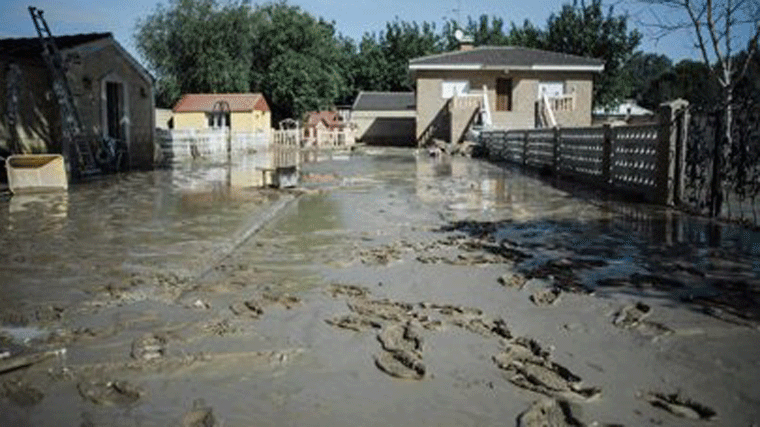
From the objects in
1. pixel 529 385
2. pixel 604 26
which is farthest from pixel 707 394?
pixel 604 26

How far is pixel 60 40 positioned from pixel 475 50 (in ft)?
99.2

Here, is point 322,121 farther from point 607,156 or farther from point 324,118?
point 607,156

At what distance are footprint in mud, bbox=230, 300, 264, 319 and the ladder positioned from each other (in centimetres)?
1614

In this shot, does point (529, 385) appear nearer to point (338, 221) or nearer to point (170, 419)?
point (170, 419)

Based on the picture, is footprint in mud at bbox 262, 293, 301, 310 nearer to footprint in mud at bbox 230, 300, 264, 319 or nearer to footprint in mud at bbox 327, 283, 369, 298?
footprint in mud at bbox 230, 300, 264, 319

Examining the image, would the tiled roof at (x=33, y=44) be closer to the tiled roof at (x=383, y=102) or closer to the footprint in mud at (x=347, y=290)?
the footprint in mud at (x=347, y=290)

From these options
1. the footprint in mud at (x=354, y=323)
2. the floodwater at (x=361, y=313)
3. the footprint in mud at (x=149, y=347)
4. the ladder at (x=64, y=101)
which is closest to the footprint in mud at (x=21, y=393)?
the floodwater at (x=361, y=313)

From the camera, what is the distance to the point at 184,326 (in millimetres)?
5023

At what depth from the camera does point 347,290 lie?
20.2 feet

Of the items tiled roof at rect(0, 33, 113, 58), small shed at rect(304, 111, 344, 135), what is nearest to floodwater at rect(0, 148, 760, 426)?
tiled roof at rect(0, 33, 113, 58)

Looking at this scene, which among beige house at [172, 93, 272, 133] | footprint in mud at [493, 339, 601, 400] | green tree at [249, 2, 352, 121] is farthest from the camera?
green tree at [249, 2, 352, 121]

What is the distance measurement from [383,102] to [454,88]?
20.4m

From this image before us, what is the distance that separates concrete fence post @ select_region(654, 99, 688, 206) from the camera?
11.4 metres

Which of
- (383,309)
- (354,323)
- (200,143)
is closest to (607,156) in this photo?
(383,309)
